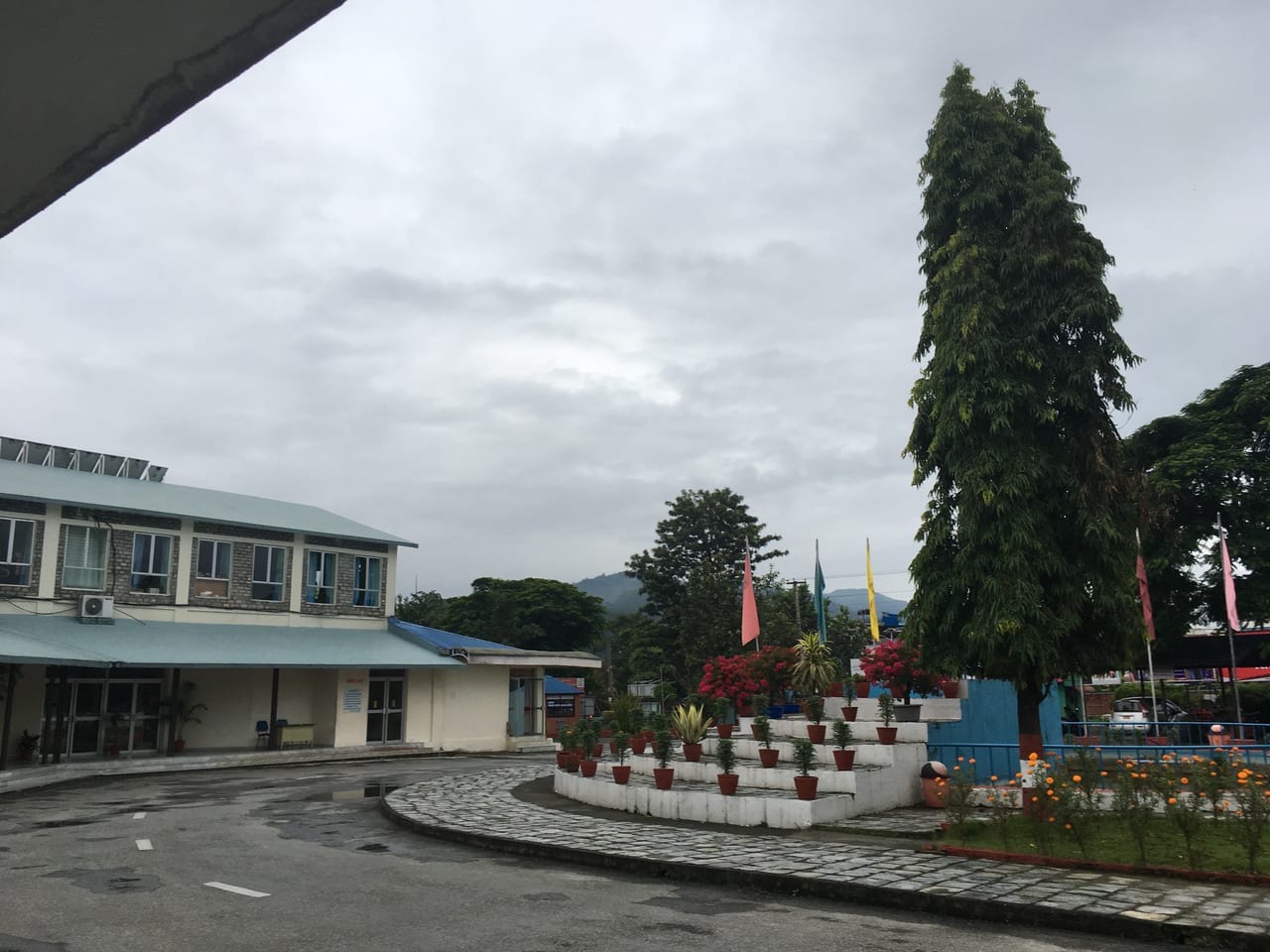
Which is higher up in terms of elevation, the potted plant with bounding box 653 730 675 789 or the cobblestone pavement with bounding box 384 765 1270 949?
the potted plant with bounding box 653 730 675 789

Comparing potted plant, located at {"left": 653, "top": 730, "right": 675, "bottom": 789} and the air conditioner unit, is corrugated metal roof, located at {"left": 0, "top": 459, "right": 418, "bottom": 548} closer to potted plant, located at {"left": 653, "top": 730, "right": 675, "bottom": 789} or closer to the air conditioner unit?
the air conditioner unit

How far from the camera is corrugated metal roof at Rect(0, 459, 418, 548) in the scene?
27875 millimetres

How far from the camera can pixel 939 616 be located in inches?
611

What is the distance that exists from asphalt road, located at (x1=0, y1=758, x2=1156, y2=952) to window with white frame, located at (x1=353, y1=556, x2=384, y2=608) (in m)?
21.1

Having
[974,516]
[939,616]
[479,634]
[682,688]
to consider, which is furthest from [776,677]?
[479,634]

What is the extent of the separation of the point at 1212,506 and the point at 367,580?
30919 millimetres

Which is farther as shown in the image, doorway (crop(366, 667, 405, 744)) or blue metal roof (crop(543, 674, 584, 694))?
blue metal roof (crop(543, 674, 584, 694))

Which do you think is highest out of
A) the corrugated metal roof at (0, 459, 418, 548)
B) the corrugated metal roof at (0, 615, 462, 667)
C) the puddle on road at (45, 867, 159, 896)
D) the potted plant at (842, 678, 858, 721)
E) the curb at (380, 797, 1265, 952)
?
the corrugated metal roof at (0, 459, 418, 548)

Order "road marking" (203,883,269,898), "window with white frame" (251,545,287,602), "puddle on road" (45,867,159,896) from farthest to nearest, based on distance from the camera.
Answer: "window with white frame" (251,545,287,602)
"puddle on road" (45,867,159,896)
"road marking" (203,883,269,898)

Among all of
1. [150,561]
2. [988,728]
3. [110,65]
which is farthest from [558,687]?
[110,65]

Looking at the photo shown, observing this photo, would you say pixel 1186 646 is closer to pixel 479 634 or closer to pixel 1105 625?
pixel 1105 625

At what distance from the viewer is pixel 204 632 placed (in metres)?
30.0

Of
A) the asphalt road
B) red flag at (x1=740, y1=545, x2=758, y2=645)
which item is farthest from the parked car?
the asphalt road

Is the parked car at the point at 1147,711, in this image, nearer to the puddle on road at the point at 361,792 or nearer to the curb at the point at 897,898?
the puddle on road at the point at 361,792
